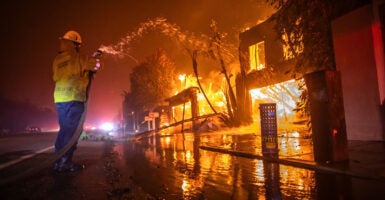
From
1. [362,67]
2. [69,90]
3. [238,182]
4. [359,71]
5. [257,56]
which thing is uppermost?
[257,56]

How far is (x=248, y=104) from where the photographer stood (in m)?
24.2

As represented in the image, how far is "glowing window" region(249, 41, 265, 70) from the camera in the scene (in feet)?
80.2

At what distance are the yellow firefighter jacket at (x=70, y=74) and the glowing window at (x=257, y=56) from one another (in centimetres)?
1985

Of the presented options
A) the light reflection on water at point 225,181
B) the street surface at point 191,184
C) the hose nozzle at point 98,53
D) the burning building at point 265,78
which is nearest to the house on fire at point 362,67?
the light reflection on water at point 225,181

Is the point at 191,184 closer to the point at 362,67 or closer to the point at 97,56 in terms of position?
the point at 97,56

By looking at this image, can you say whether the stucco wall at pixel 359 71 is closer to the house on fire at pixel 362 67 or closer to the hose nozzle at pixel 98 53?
the house on fire at pixel 362 67

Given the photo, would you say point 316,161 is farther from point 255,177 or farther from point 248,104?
point 248,104

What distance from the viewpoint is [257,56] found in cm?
2477

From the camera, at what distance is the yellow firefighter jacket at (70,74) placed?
233 inches

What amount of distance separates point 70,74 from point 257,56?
2054 cm

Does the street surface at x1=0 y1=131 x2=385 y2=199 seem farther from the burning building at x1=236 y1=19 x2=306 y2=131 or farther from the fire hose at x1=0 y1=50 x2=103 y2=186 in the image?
the burning building at x1=236 y1=19 x2=306 y2=131

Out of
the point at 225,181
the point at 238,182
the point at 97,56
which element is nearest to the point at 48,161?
the point at 97,56

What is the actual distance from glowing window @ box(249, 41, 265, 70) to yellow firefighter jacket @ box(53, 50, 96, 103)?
19.8 meters

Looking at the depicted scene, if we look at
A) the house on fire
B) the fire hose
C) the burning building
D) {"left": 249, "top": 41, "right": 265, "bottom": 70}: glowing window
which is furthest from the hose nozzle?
{"left": 249, "top": 41, "right": 265, "bottom": 70}: glowing window
